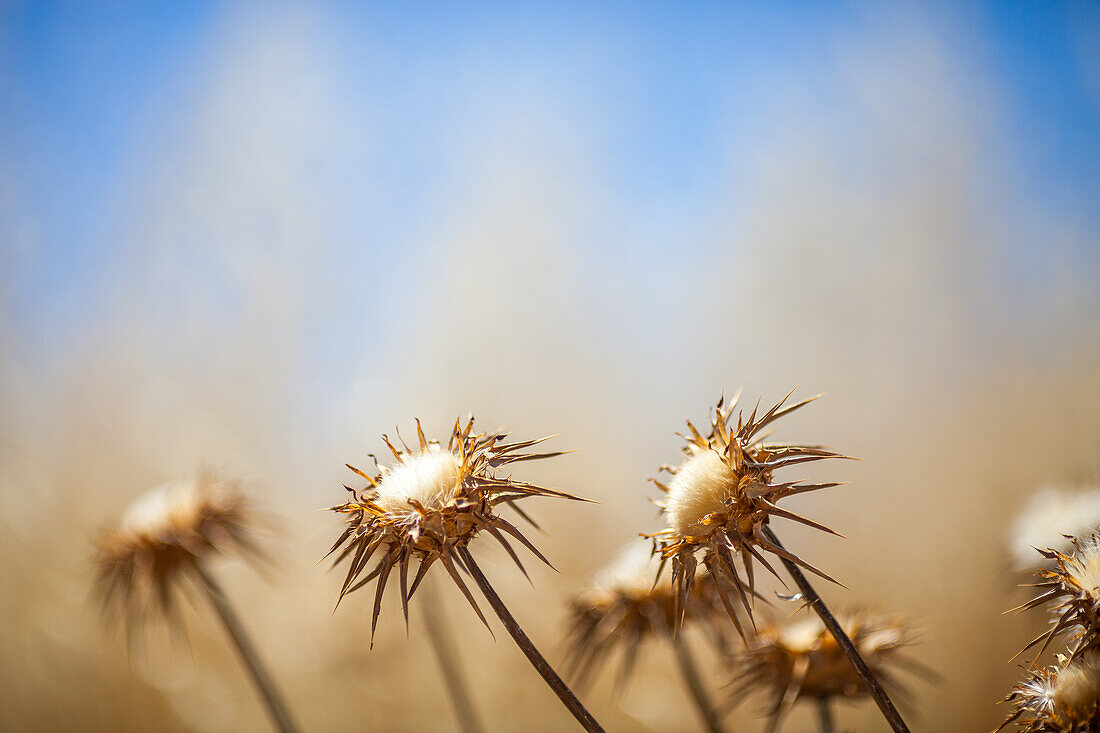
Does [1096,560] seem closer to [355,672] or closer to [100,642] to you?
[355,672]

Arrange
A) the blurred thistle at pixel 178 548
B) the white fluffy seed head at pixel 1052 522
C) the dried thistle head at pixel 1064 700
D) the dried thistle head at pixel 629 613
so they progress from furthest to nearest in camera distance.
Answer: the blurred thistle at pixel 178 548 < the dried thistle head at pixel 629 613 < the white fluffy seed head at pixel 1052 522 < the dried thistle head at pixel 1064 700

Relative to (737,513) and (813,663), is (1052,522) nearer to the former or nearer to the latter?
(813,663)

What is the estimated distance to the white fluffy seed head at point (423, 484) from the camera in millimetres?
565

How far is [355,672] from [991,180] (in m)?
1.97

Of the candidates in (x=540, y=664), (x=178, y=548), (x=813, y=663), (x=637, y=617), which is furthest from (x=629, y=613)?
(x=178, y=548)

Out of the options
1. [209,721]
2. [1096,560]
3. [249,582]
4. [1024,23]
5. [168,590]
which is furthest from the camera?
[249,582]

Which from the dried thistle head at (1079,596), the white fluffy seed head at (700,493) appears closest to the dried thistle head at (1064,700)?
the dried thistle head at (1079,596)

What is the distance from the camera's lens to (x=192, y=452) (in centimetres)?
202

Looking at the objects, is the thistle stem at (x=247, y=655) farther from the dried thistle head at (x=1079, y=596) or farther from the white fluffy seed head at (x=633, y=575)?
the dried thistle head at (x=1079, y=596)

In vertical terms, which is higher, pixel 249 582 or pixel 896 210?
pixel 249 582

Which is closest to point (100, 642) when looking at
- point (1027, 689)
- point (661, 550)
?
point (661, 550)

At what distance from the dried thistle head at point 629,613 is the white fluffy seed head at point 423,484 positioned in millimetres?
297

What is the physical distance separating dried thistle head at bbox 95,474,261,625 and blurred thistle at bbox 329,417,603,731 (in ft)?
1.51

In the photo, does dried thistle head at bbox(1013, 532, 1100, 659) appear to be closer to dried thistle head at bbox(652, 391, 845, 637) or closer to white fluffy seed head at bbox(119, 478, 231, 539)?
dried thistle head at bbox(652, 391, 845, 637)
